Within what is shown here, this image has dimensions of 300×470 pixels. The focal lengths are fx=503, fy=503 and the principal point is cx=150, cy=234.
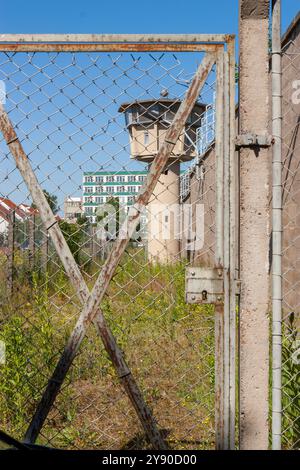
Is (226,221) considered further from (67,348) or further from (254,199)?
(67,348)

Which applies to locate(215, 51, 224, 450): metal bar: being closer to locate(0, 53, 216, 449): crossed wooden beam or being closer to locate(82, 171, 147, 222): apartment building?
locate(0, 53, 216, 449): crossed wooden beam

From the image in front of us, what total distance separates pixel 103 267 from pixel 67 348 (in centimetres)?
35


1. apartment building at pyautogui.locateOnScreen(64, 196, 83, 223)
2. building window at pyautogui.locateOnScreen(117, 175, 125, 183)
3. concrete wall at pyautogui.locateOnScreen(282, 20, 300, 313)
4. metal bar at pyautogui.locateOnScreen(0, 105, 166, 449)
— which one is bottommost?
metal bar at pyautogui.locateOnScreen(0, 105, 166, 449)

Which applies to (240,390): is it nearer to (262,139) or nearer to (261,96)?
(262,139)

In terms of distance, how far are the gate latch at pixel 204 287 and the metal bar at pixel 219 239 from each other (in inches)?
1.7

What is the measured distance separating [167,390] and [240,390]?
2072mm

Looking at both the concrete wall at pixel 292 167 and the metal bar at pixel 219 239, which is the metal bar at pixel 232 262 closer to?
the metal bar at pixel 219 239

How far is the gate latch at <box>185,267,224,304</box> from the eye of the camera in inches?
75.6

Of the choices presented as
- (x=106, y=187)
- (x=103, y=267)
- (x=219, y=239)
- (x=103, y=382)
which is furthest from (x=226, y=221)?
(x=103, y=382)

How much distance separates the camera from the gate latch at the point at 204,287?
1921 mm

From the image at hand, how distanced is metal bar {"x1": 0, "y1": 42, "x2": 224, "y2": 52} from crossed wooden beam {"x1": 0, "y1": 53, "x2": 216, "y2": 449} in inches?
3.5

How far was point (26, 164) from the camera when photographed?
2006mm

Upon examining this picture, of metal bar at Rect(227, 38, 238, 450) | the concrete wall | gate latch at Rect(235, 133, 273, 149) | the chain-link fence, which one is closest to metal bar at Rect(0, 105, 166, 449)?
metal bar at Rect(227, 38, 238, 450)

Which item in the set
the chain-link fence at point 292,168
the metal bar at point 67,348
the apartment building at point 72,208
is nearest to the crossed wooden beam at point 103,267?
the metal bar at point 67,348
